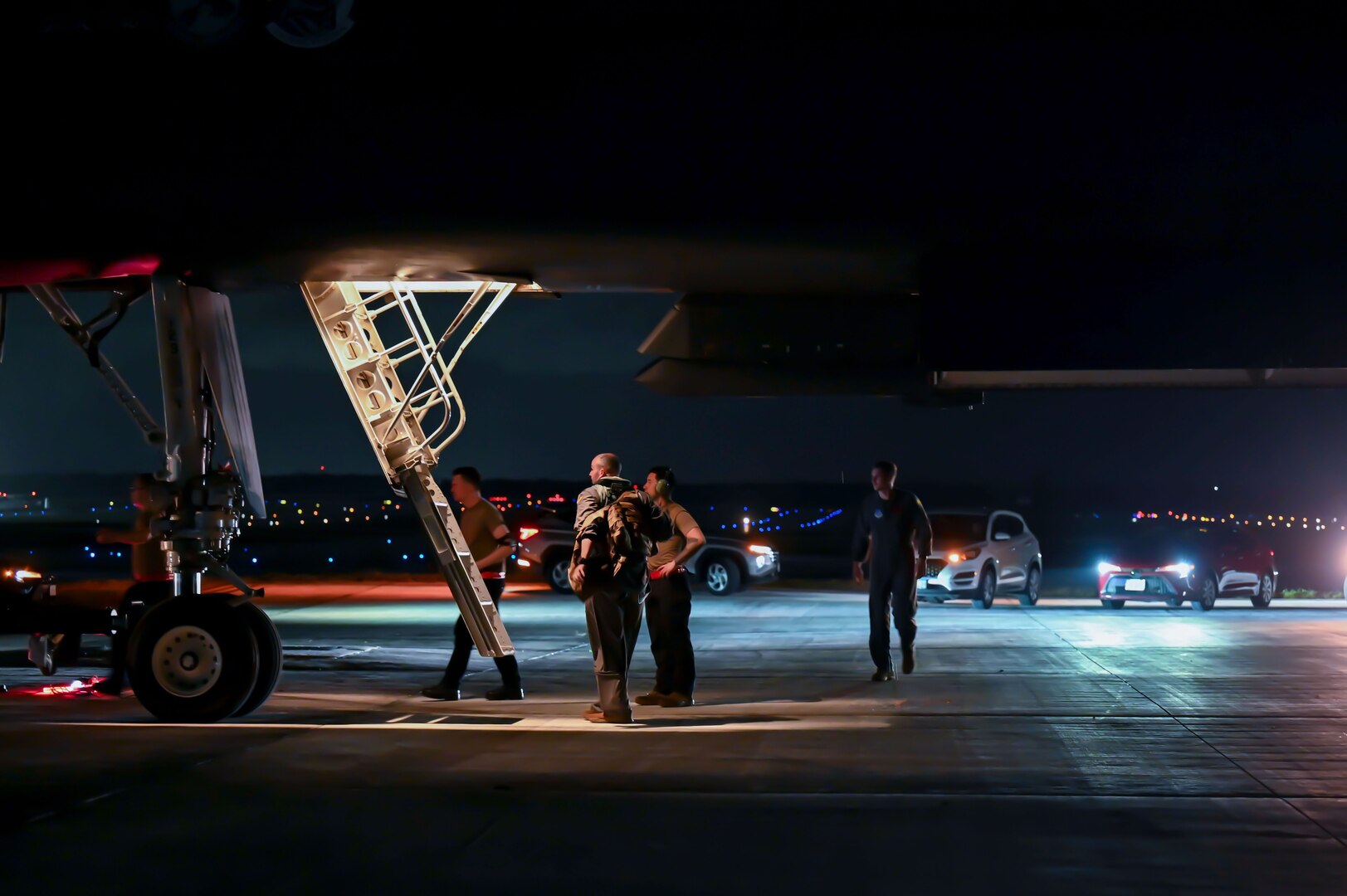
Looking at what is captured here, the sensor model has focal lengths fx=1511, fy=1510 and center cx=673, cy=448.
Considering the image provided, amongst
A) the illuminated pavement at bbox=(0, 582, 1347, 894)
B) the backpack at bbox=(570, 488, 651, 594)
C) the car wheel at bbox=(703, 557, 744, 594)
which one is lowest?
the illuminated pavement at bbox=(0, 582, 1347, 894)

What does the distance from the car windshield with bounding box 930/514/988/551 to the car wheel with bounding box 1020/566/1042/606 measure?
1.15 m

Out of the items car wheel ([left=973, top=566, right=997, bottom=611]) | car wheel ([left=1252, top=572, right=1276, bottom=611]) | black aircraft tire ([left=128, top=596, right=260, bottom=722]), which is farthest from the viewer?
car wheel ([left=1252, top=572, right=1276, bottom=611])

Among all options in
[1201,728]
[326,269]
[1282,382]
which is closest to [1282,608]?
[1201,728]

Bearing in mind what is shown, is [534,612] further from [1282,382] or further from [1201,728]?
[1282,382]

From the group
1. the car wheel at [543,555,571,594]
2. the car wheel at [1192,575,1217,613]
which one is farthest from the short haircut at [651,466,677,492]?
the car wheel at [543,555,571,594]

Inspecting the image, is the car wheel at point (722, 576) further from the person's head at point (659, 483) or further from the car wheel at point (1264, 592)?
the person's head at point (659, 483)

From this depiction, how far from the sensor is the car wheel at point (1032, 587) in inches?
972

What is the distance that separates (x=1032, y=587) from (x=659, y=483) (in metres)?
14.9

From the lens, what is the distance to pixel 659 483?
11.3 meters

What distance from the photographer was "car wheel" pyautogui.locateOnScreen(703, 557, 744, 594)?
2669cm

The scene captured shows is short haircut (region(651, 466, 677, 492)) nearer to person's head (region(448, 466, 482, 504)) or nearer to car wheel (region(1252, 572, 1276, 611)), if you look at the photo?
person's head (region(448, 466, 482, 504))

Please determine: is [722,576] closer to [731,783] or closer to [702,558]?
[702,558]

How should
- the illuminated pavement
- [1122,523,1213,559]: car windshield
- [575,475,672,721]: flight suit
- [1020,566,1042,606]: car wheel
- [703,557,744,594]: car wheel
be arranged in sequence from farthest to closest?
[703,557,744,594]: car wheel
[1020,566,1042,606]: car wheel
[1122,523,1213,559]: car windshield
[575,475,672,721]: flight suit
the illuminated pavement

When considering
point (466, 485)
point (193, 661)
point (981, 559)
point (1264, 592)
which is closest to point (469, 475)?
point (466, 485)
